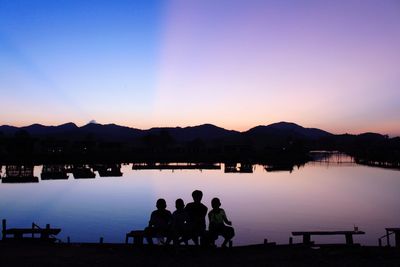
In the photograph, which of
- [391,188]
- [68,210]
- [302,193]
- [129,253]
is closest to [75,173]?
[68,210]

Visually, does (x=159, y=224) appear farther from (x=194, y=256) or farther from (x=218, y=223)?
(x=218, y=223)

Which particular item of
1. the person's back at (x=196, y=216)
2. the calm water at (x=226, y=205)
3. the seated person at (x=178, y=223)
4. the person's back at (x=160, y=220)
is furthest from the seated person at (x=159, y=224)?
the calm water at (x=226, y=205)

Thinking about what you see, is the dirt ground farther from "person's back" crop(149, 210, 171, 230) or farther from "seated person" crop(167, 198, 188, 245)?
"person's back" crop(149, 210, 171, 230)

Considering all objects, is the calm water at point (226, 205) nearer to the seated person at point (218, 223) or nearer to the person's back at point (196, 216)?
the seated person at point (218, 223)

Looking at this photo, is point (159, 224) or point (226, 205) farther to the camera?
point (226, 205)

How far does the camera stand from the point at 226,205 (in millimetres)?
43312

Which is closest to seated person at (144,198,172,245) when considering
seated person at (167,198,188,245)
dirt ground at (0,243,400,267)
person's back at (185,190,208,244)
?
seated person at (167,198,188,245)

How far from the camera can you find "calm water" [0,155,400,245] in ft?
99.4

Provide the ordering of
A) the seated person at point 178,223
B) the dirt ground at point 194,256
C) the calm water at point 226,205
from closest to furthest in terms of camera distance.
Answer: the dirt ground at point 194,256, the seated person at point 178,223, the calm water at point 226,205

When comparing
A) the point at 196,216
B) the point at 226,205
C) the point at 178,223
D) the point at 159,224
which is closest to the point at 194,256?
the point at 178,223

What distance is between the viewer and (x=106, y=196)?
5025 centimetres

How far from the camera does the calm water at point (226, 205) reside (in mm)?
30295

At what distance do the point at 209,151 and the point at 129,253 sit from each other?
101341mm

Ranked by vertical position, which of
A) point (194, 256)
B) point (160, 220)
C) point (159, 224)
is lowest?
point (194, 256)
